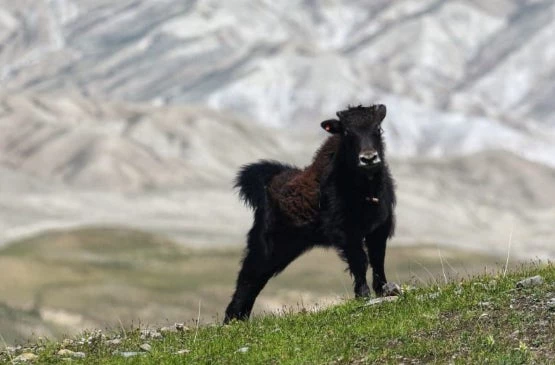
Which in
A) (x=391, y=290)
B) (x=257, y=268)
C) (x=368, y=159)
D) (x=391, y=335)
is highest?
(x=368, y=159)

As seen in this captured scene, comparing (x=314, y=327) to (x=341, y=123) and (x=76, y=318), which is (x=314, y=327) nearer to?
(x=341, y=123)

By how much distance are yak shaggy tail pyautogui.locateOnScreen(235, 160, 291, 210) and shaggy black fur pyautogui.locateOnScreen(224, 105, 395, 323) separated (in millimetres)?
35

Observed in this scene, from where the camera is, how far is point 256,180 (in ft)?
63.0

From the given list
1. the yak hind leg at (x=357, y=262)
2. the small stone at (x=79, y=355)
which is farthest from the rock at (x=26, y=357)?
the yak hind leg at (x=357, y=262)

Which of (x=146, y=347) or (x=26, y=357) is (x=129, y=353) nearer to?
(x=146, y=347)

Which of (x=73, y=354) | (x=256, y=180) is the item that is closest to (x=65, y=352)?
(x=73, y=354)

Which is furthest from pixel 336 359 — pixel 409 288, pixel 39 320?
pixel 39 320

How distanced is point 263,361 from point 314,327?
165 centimetres

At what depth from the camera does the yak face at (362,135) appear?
54.3 feet

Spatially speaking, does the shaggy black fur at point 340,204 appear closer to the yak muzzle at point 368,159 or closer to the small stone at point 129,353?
the yak muzzle at point 368,159

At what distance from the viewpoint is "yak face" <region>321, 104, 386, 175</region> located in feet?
54.3

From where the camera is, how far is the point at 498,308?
13.0m

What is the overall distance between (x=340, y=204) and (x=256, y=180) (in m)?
2.50

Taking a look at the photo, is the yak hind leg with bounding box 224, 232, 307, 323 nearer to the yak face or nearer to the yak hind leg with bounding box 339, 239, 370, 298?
the yak hind leg with bounding box 339, 239, 370, 298
